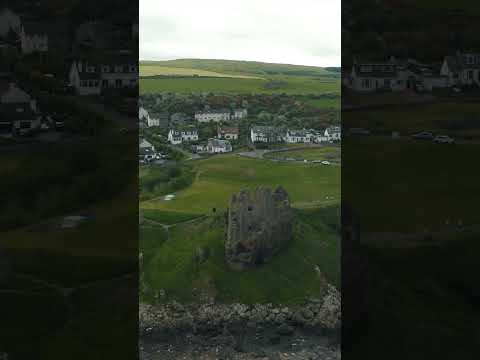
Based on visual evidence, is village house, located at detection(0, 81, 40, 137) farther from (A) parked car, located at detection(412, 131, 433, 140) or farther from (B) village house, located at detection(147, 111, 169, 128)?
(B) village house, located at detection(147, 111, 169, 128)

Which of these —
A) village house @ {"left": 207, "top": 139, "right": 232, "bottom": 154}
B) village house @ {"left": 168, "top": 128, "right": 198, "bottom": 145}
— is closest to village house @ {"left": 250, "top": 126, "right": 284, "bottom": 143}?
village house @ {"left": 207, "top": 139, "right": 232, "bottom": 154}

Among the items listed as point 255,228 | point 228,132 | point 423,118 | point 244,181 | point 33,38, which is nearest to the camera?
point 33,38

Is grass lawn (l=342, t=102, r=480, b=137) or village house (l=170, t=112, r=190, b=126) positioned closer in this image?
grass lawn (l=342, t=102, r=480, b=137)

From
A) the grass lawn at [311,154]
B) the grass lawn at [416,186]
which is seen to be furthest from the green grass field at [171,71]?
the grass lawn at [416,186]

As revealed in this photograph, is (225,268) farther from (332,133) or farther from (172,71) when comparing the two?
(172,71)

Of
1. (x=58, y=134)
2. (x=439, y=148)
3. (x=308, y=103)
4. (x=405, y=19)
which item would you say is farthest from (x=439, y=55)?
(x=308, y=103)

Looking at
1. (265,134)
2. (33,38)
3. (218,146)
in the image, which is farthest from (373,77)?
(265,134)

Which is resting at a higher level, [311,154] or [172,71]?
[172,71]

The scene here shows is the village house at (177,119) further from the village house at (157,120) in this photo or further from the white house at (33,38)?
the white house at (33,38)
